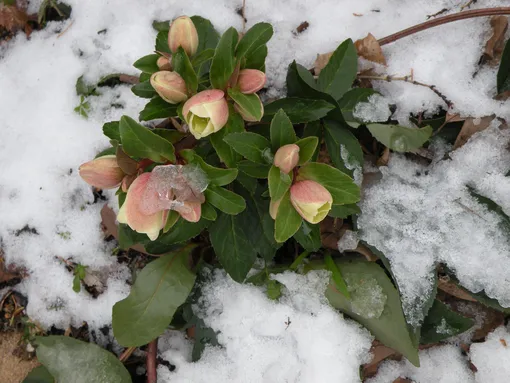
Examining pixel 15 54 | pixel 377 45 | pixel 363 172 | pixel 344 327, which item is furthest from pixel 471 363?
pixel 15 54

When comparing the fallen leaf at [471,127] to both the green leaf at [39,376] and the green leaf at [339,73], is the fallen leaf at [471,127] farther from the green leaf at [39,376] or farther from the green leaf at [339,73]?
the green leaf at [39,376]

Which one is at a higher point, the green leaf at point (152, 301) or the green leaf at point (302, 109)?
the green leaf at point (302, 109)

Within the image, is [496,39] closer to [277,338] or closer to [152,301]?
[277,338]

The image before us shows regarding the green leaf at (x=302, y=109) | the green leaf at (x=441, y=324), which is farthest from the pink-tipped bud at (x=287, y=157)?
the green leaf at (x=441, y=324)

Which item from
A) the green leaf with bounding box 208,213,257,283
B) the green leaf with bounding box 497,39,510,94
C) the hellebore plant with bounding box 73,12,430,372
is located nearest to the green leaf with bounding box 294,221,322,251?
the hellebore plant with bounding box 73,12,430,372

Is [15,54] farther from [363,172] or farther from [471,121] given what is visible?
[471,121]

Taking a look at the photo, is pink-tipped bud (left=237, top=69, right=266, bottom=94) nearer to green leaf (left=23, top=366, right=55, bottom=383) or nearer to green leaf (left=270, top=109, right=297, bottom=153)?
green leaf (left=270, top=109, right=297, bottom=153)
